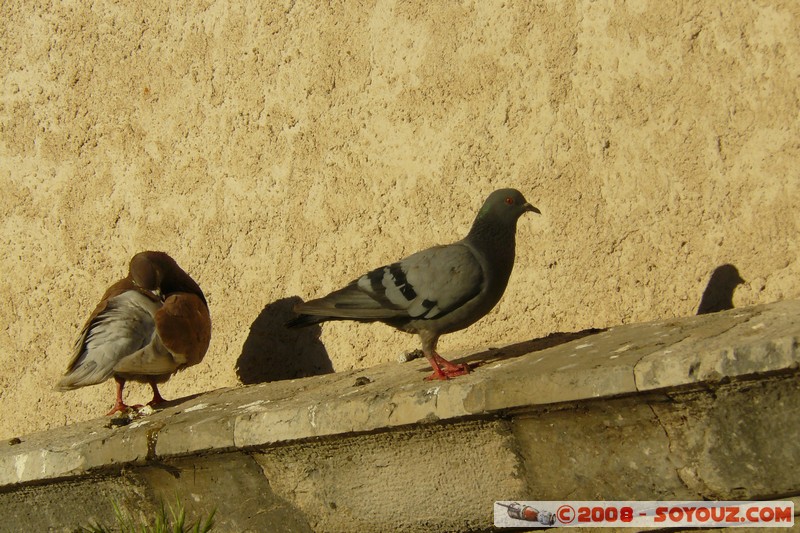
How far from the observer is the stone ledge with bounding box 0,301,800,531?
2.29m

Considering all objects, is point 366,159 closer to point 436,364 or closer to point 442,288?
point 442,288

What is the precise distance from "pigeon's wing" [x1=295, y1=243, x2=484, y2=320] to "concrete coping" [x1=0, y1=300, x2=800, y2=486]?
235 mm

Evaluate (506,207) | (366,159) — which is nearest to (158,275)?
(366,159)

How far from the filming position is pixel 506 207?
3295mm

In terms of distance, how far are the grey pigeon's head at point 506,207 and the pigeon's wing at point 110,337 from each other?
4.89 feet

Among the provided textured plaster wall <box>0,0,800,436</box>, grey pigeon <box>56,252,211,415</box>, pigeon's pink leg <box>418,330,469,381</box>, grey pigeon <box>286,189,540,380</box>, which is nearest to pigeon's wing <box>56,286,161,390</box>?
grey pigeon <box>56,252,211,415</box>

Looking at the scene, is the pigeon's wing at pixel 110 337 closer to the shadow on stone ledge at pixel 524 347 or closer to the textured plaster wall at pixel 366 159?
the textured plaster wall at pixel 366 159

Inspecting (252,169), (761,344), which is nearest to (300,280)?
(252,169)

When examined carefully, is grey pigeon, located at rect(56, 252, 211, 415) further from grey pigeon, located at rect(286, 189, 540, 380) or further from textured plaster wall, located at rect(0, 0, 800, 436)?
grey pigeon, located at rect(286, 189, 540, 380)

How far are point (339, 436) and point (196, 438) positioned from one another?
0.55 metres

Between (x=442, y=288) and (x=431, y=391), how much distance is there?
48cm

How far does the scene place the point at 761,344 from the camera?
84.9 inches

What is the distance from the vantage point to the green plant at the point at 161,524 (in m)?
3.22

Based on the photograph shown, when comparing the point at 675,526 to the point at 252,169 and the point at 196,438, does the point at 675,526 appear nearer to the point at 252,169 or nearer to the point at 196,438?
the point at 196,438
